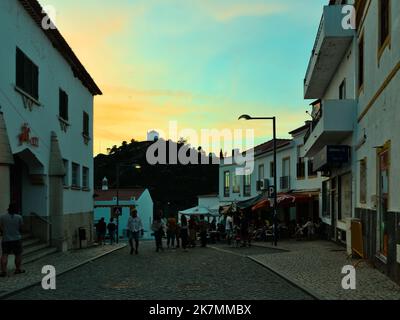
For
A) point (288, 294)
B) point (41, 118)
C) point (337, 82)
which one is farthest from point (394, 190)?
point (41, 118)

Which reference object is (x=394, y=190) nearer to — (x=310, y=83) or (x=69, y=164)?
(x=310, y=83)

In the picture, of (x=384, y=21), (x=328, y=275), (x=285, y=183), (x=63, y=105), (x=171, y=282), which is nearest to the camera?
(x=171, y=282)

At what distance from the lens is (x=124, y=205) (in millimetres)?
55688

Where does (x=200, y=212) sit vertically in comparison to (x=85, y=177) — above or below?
below

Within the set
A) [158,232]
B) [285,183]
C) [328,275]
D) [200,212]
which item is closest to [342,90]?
[158,232]

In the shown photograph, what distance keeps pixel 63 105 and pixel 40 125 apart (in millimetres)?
4087

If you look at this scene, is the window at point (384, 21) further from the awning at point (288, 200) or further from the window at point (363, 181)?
the awning at point (288, 200)

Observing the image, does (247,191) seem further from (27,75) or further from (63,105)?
(27,75)

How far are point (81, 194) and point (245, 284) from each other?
17.5m

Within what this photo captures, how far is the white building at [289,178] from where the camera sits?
31891mm

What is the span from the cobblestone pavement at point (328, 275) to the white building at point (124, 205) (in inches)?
1400

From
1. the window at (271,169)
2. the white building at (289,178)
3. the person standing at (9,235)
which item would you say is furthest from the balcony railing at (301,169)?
the person standing at (9,235)

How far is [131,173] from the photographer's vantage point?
78.9 m
